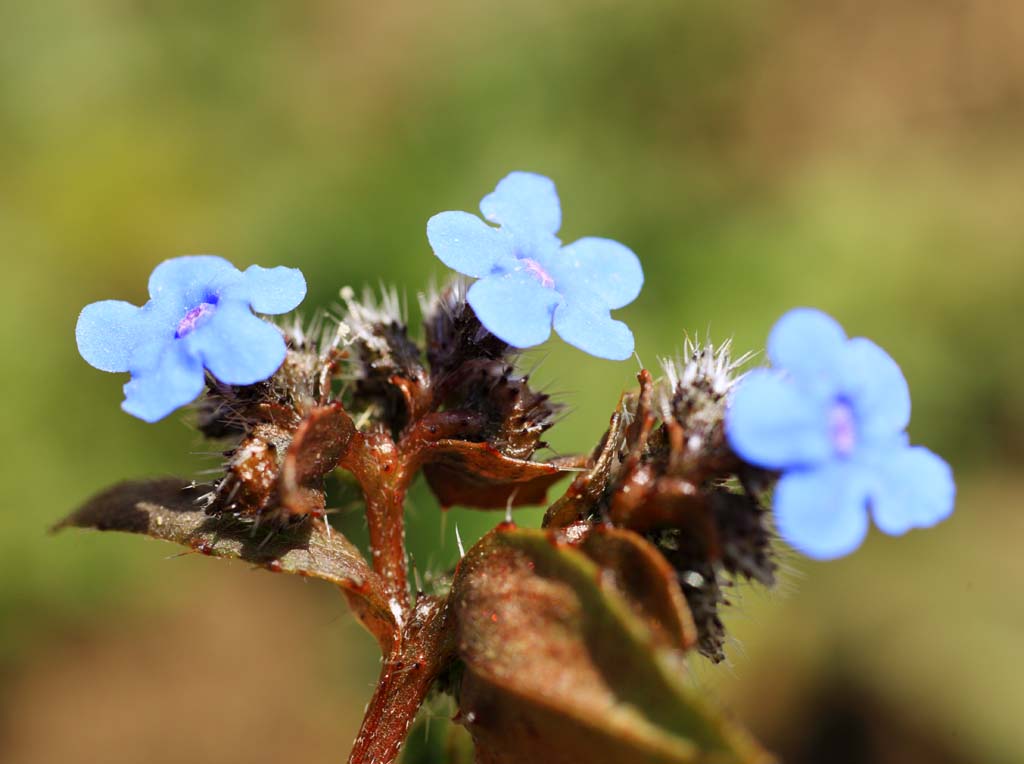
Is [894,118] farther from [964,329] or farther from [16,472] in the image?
[16,472]

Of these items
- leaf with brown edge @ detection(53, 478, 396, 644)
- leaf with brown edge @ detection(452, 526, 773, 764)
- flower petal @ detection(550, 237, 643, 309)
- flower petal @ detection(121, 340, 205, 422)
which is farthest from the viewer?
flower petal @ detection(550, 237, 643, 309)

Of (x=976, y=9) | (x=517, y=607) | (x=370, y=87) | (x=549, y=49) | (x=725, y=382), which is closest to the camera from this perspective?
(x=517, y=607)

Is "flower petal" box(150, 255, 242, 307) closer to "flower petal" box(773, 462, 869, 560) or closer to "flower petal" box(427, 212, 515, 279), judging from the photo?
"flower petal" box(427, 212, 515, 279)

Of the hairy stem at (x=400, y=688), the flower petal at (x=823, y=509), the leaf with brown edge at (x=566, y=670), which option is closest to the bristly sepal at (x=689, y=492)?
the leaf with brown edge at (x=566, y=670)

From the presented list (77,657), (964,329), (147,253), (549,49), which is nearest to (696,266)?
(964,329)

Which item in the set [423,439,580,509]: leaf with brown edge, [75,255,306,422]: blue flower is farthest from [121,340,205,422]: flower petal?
[423,439,580,509]: leaf with brown edge
